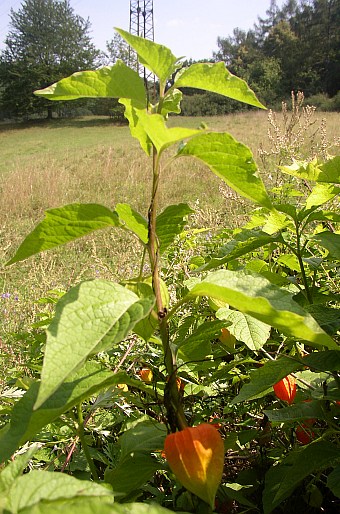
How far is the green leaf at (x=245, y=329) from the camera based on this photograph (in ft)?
2.43

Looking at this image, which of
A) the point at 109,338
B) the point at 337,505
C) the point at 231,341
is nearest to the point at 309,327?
the point at 109,338

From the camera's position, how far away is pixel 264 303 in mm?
409

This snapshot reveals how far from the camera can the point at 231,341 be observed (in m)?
0.93

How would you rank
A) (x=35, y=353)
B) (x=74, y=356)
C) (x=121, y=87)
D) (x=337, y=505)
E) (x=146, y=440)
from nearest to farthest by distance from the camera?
(x=74, y=356) < (x=121, y=87) < (x=146, y=440) < (x=337, y=505) < (x=35, y=353)

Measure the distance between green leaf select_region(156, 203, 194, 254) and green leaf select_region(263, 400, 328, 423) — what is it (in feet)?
1.08

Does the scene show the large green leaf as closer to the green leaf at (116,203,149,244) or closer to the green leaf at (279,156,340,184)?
the green leaf at (116,203,149,244)

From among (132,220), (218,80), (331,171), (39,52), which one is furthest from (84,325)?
(39,52)

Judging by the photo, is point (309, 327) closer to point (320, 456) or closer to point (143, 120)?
point (143, 120)

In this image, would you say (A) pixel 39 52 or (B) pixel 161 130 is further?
(A) pixel 39 52

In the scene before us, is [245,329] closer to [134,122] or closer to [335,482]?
[335,482]

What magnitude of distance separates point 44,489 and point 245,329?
1.56 feet

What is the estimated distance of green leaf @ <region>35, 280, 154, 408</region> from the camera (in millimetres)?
354

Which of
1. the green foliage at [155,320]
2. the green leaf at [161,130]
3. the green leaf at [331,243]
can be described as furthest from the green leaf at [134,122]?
the green leaf at [331,243]

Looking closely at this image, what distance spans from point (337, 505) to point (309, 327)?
0.66 meters
